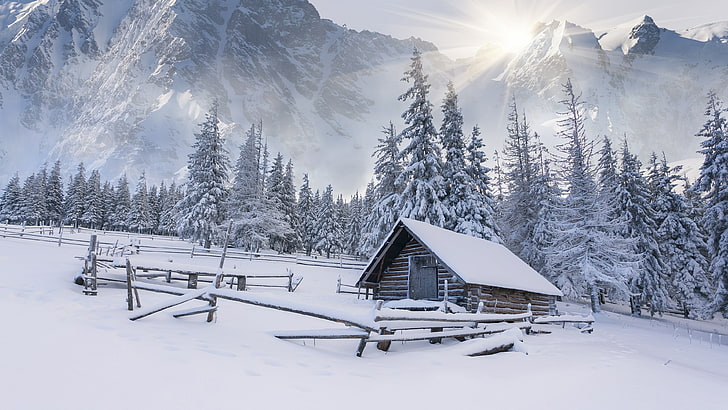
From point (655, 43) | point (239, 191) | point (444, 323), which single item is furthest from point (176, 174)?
point (655, 43)

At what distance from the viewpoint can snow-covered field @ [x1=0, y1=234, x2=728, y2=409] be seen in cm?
430

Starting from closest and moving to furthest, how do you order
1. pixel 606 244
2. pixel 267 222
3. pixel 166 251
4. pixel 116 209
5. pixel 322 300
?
1. pixel 322 300
2. pixel 606 244
3. pixel 166 251
4. pixel 267 222
5. pixel 116 209

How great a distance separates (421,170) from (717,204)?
19406 millimetres

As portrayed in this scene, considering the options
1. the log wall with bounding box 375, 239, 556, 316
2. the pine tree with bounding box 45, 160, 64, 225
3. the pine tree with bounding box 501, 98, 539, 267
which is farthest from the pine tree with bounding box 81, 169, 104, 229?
A: the pine tree with bounding box 501, 98, 539, 267

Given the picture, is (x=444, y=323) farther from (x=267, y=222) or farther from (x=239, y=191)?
(x=239, y=191)

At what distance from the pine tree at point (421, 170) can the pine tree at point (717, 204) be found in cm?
1731

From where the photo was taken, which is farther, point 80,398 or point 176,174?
point 176,174

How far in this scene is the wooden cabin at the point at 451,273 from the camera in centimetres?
1653

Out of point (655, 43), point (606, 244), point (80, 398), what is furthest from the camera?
point (655, 43)

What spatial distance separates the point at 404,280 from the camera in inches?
774

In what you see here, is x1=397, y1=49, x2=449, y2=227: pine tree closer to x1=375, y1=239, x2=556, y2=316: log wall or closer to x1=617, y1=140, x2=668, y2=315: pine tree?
x1=375, y1=239, x2=556, y2=316: log wall

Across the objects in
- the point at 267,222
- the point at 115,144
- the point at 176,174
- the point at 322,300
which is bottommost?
the point at 322,300

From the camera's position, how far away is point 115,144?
197m

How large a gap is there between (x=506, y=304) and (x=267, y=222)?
30.0m
